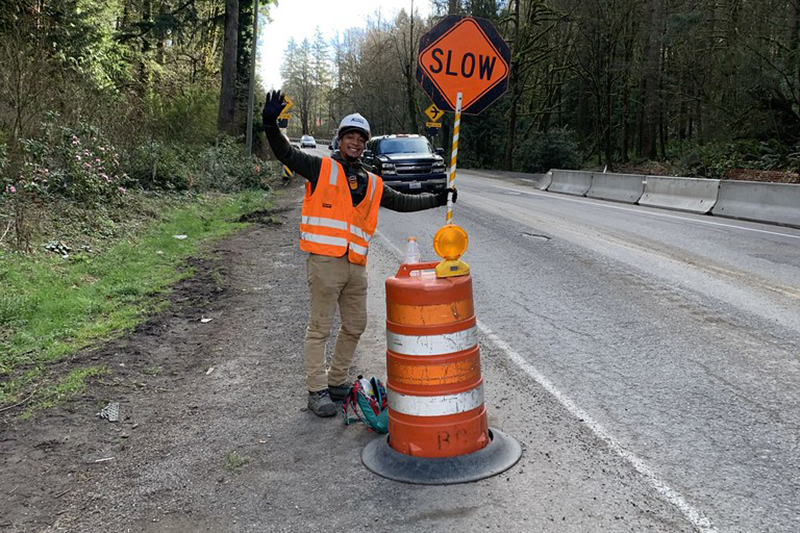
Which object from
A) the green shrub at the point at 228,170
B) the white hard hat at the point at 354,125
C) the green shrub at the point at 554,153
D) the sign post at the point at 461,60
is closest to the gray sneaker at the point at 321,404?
the white hard hat at the point at 354,125

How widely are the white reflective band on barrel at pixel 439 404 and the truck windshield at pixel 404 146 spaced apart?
656 inches

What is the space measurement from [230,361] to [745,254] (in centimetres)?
809

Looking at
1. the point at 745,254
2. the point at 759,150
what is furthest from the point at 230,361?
the point at 759,150

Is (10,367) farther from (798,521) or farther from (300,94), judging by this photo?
(300,94)

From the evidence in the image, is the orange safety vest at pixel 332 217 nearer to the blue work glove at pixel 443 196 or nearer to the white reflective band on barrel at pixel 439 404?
the blue work glove at pixel 443 196

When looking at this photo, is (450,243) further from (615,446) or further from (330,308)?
(615,446)

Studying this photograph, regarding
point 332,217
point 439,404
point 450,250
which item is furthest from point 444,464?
point 332,217

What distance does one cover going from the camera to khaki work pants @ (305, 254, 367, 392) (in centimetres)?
436

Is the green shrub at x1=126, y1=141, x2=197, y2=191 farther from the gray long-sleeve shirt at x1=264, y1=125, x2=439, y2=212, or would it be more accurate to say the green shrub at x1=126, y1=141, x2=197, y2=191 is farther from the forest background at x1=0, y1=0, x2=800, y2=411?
the gray long-sleeve shirt at x1=264, y1=125, x2=439, y2=212

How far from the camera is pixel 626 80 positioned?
38125 mm

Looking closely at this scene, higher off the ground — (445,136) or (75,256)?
(445,136)

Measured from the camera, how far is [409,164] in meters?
19.1

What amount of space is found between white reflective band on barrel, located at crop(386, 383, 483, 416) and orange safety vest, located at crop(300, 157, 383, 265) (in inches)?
42.7

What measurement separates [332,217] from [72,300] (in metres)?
4.11
